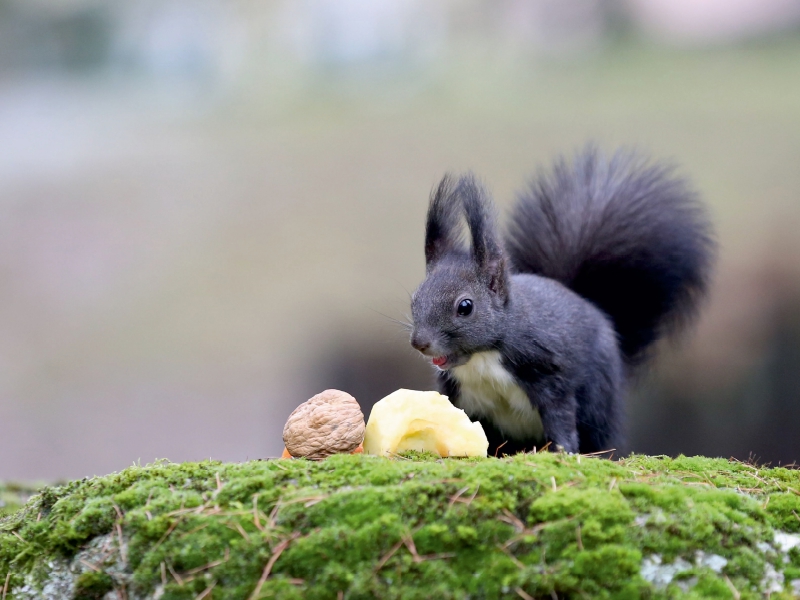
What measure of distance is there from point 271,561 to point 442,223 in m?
1.35

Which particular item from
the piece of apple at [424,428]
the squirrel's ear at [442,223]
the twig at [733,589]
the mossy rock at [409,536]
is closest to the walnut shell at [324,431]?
the piece of apple at [424,428]

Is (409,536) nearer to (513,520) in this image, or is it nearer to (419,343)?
(513,520)

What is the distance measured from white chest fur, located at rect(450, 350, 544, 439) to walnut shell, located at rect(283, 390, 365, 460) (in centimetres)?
62

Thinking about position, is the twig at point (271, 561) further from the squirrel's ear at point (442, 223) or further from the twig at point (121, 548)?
the squirrel's ear at point (442, 223)

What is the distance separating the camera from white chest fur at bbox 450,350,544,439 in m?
2.27

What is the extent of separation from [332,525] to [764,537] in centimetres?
70

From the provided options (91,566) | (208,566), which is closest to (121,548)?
(91,566)

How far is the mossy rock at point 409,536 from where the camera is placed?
3.64 ft

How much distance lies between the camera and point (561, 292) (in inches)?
100

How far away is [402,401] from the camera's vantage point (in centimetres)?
184

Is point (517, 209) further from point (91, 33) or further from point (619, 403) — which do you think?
point (91, 33)

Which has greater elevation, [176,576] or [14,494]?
[176,576]

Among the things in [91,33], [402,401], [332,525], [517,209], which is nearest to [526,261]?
[517,209]

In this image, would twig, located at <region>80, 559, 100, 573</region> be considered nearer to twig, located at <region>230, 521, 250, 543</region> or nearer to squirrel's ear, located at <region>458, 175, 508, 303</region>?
twig, located at <region>230, 521, 250, 543</region>
